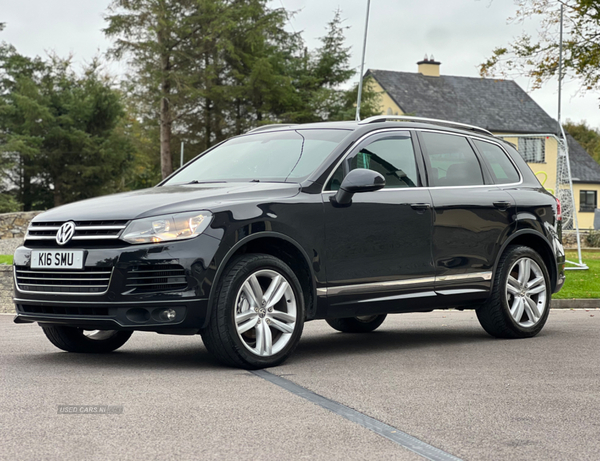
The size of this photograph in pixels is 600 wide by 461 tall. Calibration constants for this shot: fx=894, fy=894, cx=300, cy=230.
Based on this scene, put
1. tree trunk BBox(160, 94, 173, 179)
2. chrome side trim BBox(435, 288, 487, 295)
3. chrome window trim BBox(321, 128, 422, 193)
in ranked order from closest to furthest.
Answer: chrome window trim BBox(321, 128, 422, 193), chrome side trim BBox(435, 288, 487, 295), tree trunk BBox(160, 94, 173, 179)

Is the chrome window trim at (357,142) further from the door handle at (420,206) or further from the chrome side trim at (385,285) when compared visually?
the chrome side trim at (385,285)

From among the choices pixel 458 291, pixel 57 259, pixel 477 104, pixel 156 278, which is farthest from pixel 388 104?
pixel 156 278

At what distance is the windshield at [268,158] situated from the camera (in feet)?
23.5

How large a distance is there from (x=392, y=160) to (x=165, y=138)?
3107 centimetres

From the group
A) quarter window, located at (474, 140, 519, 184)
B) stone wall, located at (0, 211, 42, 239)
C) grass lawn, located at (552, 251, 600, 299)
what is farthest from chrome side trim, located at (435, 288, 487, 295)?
stone wall, located at (0, 211, 42, 239)

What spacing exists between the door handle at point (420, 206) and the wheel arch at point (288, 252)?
1257 millimetres

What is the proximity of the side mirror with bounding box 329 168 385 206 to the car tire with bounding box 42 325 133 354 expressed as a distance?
222cm

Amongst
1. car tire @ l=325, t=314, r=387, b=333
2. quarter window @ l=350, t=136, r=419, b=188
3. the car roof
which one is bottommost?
car tire @ l=325, t=314, r=387, b=333

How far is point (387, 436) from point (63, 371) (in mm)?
2869

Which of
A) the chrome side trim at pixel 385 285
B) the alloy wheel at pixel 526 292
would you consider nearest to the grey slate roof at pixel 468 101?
the alloy wheel at pixel 526 292

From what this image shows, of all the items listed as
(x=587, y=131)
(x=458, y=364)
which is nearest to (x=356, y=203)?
(x=458, y=364)

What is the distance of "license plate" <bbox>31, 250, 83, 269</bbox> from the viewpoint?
6.15 meters
